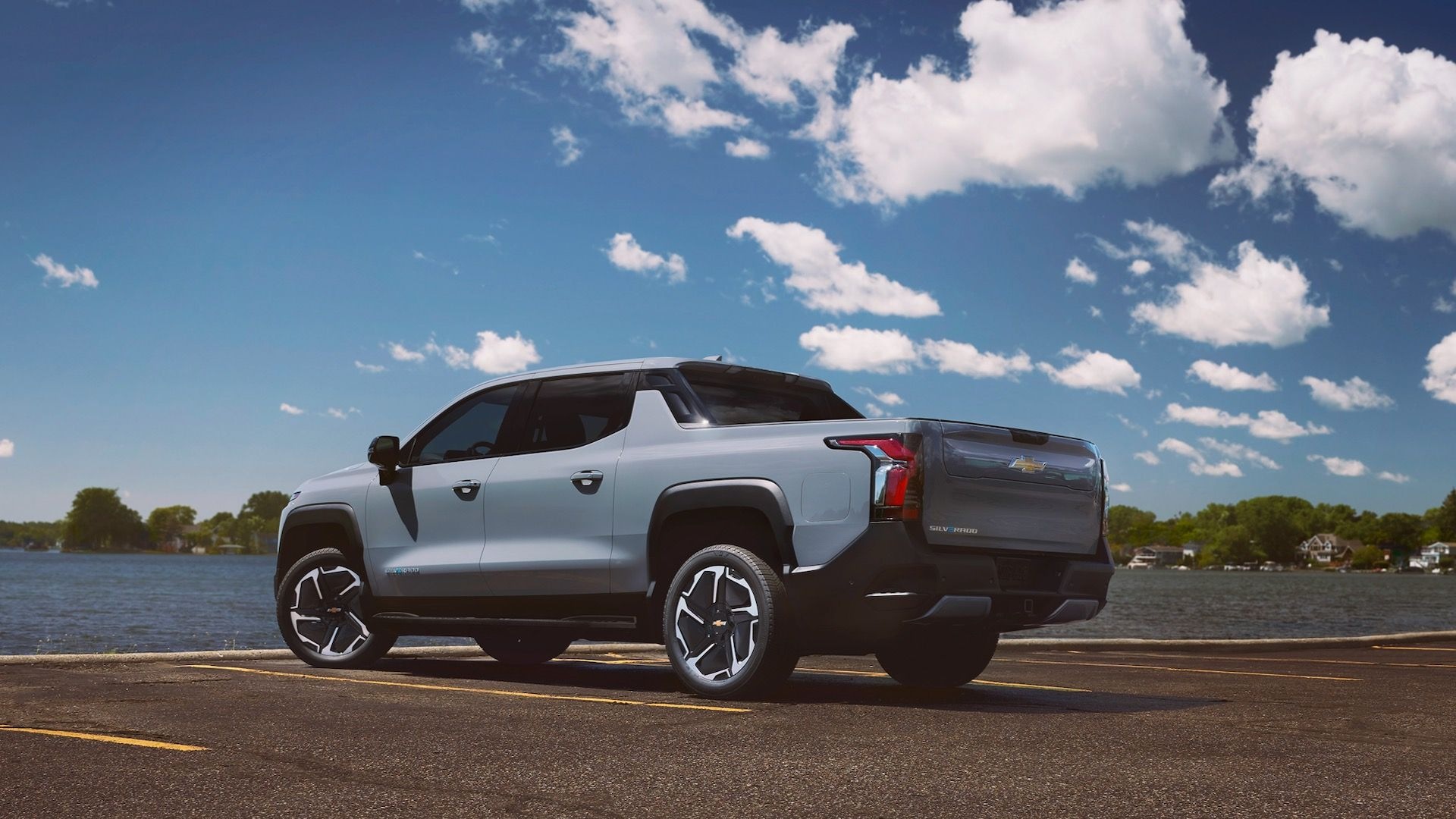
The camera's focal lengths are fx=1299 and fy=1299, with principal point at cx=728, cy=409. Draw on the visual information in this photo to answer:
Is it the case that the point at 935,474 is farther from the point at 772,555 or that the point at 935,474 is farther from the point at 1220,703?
the point at 1220,703

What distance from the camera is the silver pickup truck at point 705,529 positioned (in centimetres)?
655

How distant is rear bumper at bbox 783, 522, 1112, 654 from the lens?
21.1 feet

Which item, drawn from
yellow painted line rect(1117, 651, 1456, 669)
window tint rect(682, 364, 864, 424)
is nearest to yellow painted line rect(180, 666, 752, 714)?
window tint rect(682, 364, 864, 424)

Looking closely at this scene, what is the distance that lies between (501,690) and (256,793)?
341cm

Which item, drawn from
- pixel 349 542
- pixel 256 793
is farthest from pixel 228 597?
pixel 256 793

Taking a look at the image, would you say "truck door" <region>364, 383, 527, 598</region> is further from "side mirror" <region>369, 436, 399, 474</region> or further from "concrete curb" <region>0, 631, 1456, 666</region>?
"concrete curb" <region>0, 631, 1456, 666</region>

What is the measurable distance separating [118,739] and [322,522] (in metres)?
Result: 4.14

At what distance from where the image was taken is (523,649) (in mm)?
9711

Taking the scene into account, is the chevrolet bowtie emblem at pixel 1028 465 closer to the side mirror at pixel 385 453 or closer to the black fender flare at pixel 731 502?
the black fender flare at pixel 731 502

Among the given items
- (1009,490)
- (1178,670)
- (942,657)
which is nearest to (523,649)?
(942,657)

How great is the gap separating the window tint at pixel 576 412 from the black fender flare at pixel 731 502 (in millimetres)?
712

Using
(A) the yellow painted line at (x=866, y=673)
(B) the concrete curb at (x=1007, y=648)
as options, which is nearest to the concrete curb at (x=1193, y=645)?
(B) the concrete curb at (x=1007, y=648)

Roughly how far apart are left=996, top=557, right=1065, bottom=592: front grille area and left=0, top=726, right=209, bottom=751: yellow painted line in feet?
12.9

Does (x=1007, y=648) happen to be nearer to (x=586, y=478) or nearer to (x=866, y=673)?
(x=866, y=673)
